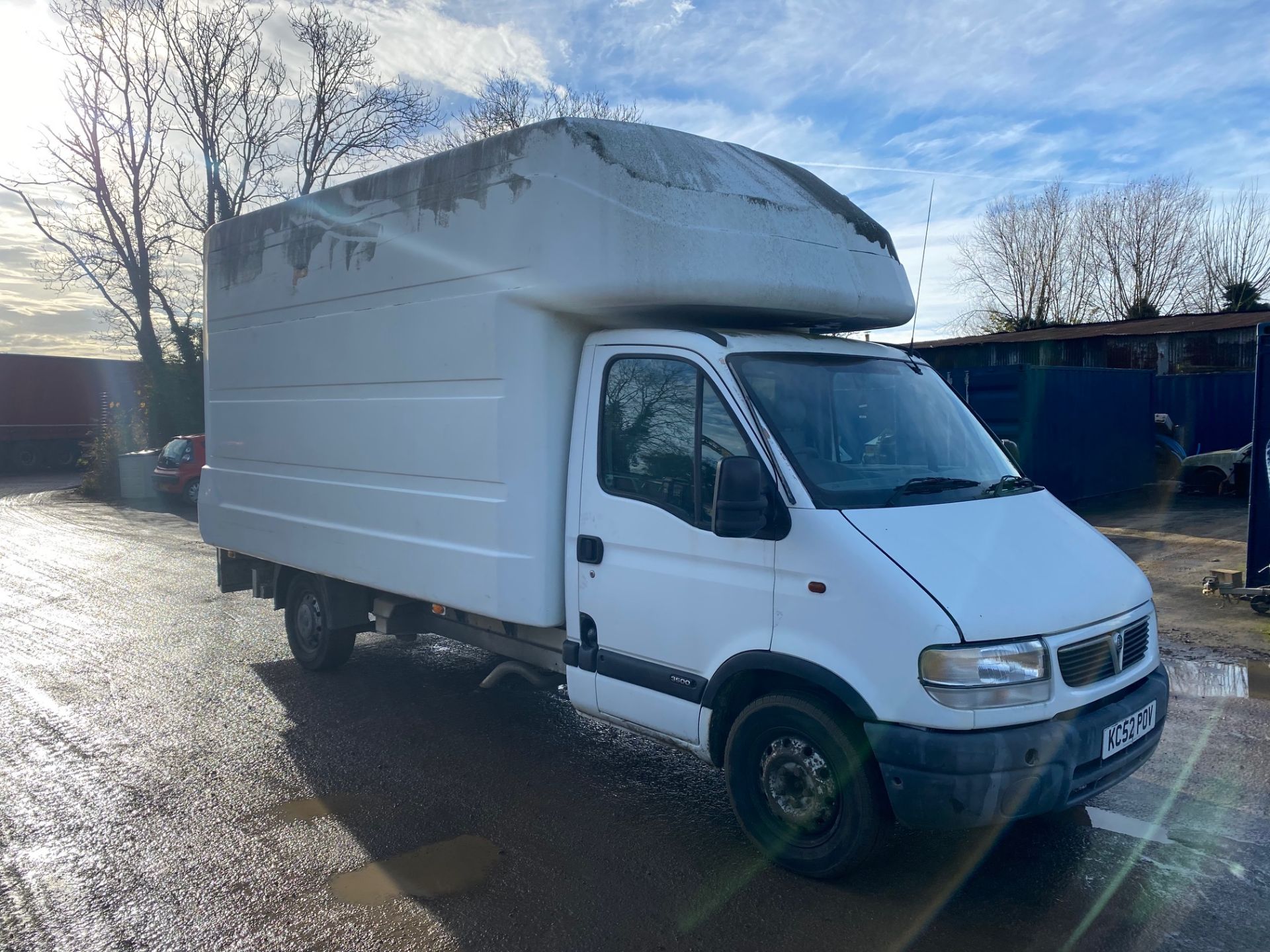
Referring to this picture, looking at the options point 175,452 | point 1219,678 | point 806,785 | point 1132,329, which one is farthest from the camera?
point 1132,329

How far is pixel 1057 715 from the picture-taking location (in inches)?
138

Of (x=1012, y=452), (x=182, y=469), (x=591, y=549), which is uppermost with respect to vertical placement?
(x=1012, y=452)

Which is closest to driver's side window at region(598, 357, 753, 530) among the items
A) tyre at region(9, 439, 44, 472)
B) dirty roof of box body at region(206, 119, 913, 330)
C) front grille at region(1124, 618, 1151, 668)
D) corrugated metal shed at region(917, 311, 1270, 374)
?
dirty roof of box body at region(206, 119, 913, 330)

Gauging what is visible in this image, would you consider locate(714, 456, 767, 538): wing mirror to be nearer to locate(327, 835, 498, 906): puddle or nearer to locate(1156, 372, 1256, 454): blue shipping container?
locate(327, 835, 498, 906): puddle

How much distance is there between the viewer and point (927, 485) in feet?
13.4

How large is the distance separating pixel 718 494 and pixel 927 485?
3.32 ft

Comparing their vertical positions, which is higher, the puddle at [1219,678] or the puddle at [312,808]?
the puddle at [1219,678]

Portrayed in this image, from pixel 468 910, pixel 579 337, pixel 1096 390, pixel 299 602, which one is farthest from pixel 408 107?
pixel 468 910

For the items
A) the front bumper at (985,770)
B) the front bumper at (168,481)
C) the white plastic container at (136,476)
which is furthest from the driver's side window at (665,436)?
the white plastic container at (136,476)

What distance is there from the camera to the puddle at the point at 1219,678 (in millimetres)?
6332

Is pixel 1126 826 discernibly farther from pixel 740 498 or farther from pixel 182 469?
pixel 182 469

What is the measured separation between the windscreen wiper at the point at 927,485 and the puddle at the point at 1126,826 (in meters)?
1.69

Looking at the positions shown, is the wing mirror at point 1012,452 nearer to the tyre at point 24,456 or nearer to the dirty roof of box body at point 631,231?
the dirty roof of box body at point 631,231

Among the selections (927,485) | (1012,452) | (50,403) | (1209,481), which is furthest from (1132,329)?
(50,403)
